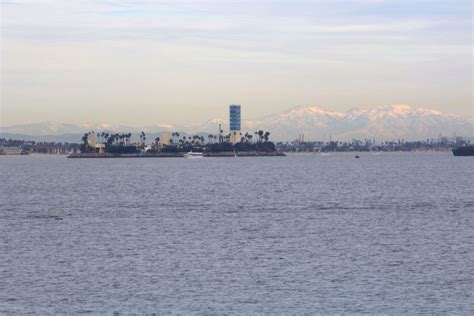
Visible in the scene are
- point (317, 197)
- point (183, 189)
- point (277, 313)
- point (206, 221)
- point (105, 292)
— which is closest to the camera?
point (277, 313)

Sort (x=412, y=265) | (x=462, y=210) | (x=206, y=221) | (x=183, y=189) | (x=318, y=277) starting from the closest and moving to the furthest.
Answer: (x=318, y=277) < (x=412, y=265) < (x=206, y=221) < (x=462, y=210) < (x=183, y=189)

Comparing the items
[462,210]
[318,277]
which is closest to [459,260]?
[318,277]

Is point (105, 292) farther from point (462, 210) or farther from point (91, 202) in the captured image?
point (91, 202)

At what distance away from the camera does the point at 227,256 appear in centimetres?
5762

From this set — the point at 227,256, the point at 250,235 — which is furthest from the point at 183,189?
the point at 227,256

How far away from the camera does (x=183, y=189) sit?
481 feet

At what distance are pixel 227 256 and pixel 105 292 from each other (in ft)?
44.9

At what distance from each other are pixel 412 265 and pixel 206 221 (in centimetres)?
3271

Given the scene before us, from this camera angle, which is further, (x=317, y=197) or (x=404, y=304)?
(x=317, y=197)

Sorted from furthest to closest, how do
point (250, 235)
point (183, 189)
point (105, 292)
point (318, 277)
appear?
point (183, 189)
point (250, 235)
point (318, 277)
point (105, 292)

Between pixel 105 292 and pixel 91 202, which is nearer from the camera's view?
pixel 105 292

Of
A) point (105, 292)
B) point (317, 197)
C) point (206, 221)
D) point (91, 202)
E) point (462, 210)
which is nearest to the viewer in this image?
point (105, 292)

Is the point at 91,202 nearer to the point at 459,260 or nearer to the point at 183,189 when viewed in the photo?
the point at 183,189

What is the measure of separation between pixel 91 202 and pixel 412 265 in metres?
66.6
